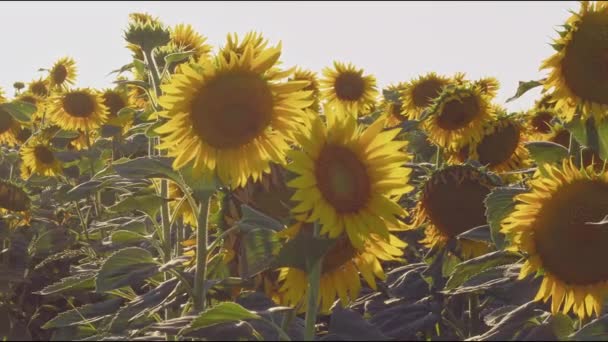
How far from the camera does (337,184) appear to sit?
2170mm

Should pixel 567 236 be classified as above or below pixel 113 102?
below

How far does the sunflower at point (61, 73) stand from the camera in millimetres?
9898

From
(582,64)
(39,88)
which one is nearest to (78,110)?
(39,88)

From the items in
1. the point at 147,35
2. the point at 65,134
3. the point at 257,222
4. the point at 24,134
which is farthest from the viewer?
A: the point at 24,134

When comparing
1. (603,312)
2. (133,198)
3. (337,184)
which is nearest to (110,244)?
(133,198)

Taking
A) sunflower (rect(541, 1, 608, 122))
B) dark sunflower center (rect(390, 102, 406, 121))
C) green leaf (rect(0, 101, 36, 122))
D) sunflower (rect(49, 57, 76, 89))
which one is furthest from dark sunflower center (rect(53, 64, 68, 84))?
sunflower (rect(541, 1, 608, 122))

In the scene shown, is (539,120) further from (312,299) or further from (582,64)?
(312,299)

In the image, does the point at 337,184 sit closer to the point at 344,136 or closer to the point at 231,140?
the point at 344,136

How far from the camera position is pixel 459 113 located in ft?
15.7

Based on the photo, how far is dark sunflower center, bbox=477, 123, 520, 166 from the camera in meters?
4.74

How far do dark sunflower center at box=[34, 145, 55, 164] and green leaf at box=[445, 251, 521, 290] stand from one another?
485cm

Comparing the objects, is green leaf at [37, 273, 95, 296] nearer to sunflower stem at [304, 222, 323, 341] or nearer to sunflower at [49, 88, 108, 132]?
sunflower stem at [304, 222, 323, 341]

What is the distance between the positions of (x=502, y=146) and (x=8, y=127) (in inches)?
211

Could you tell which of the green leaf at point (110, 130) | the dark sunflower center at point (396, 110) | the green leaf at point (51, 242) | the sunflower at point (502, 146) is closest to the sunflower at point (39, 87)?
the green leaf at point (110, 130)
